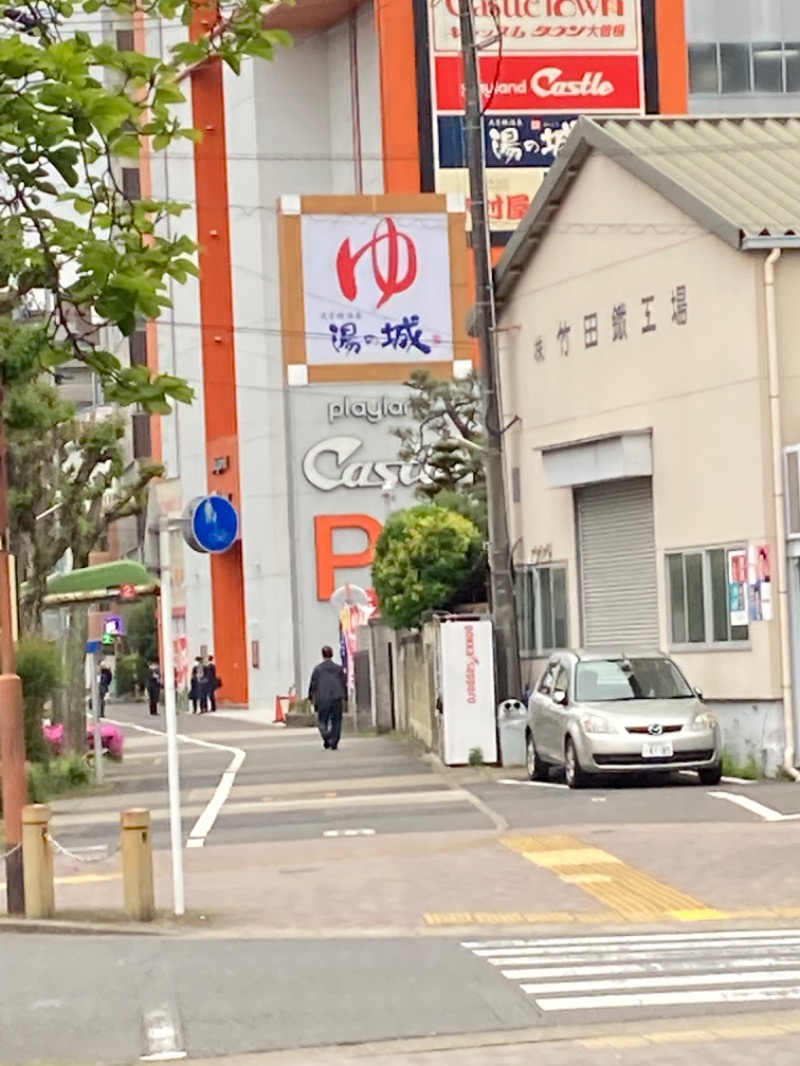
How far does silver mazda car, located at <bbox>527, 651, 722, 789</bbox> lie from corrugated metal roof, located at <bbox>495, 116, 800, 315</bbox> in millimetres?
5143

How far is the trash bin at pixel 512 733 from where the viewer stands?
31.0m

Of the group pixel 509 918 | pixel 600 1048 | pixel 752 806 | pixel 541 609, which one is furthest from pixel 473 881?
pixel 541 609

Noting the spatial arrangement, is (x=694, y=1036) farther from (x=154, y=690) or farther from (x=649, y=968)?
(x=154, y=690)

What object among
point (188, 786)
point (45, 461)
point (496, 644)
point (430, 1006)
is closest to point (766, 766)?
point (496, 644)

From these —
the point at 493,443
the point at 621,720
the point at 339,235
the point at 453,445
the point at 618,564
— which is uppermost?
the point at 339,235

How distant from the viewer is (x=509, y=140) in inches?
2478

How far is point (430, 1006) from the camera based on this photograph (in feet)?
38.0

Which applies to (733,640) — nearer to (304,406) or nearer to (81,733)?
(81,733)

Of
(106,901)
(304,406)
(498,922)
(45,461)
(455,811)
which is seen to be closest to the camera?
(498,922)

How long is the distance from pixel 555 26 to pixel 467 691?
36.1 m

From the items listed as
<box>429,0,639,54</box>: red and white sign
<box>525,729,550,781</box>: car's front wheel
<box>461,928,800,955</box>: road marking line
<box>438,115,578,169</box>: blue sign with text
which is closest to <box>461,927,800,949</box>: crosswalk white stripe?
<box>461,928,800,955</box>: road marking line

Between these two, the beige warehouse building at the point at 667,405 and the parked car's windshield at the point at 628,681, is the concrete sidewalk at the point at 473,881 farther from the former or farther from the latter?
the beige warehouse building at the point at 667,405

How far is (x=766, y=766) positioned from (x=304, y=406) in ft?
126

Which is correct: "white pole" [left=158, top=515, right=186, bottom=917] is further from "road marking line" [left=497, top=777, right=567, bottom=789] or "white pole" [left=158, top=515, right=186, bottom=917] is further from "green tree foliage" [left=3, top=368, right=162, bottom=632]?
"green tree foliage" [left=3, top=368, right=162, bottom=632]
